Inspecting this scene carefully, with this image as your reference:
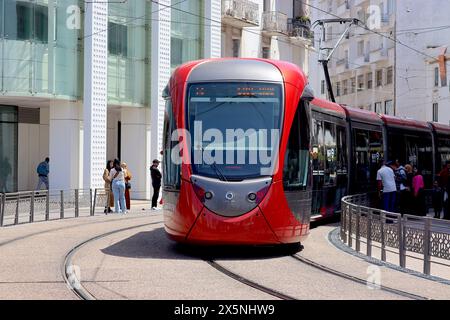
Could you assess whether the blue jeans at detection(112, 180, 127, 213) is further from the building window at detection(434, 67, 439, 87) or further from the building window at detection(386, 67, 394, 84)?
the building window at detection(386, 67, 394, 84)

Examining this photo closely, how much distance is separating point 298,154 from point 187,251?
268 cm

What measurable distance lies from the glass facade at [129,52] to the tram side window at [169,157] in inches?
822

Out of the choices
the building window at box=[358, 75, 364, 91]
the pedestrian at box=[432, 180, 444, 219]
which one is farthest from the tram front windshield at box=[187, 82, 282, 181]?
the building window at box=[358, 75, 364, 91]

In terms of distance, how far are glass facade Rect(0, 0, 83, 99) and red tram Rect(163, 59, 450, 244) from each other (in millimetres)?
17673

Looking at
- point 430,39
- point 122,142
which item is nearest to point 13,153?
point 122,142

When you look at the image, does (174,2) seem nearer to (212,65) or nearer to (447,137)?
(447,137)

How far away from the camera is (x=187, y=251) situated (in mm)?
16281

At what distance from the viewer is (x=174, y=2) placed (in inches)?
1544

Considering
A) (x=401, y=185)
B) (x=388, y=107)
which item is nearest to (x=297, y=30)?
(x=388, y=107)

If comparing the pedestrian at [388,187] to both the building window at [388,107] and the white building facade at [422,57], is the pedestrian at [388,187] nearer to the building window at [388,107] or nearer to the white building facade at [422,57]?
the white building facade at [422,57]

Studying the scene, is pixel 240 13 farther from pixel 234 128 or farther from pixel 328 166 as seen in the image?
pixel 234 128

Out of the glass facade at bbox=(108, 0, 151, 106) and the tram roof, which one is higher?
the glass facade at bbox=(108, 0, 151, 106)

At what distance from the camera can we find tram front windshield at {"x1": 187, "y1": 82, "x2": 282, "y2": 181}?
48.2 feet
